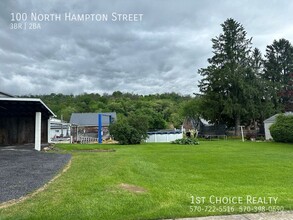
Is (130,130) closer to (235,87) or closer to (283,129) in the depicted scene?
(283,129)

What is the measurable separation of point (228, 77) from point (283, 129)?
39.7 feet

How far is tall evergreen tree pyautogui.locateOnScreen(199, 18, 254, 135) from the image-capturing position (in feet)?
110

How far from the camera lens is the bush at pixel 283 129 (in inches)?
892

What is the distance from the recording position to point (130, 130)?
22062mm

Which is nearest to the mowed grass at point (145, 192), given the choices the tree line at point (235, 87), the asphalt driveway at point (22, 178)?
the asphalt driveway at point (22, 178)

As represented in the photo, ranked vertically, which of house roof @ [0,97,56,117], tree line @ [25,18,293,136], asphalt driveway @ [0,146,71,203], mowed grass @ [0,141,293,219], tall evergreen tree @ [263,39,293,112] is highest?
tall evergreen tree @ [263,39,293,112]

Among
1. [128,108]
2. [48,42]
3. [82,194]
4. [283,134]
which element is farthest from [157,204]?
[128,108]

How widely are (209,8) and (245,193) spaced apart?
34.7 ft

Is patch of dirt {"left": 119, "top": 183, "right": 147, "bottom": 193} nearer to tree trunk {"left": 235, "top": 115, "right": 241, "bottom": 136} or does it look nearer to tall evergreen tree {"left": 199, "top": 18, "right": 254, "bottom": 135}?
tall evergreen tree {"left": 199, "top": 18, "right": 254, "bottom": 135}

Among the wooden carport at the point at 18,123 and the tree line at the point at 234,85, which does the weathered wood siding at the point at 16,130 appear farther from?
the tree line at the point at 234,85

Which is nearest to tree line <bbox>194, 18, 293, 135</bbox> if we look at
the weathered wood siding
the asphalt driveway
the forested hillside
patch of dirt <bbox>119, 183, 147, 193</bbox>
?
the forested hillside

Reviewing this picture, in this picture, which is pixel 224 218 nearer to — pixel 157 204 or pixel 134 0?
pixel 157 204

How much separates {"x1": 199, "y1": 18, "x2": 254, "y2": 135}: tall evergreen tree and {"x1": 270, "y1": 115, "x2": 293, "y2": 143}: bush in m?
9.06

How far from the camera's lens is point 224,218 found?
13.2 feet
